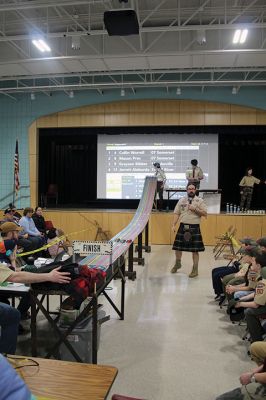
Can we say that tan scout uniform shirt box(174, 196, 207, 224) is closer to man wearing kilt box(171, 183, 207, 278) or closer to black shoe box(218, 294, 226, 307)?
man wearing kilt box(171, 183, 207, 278)

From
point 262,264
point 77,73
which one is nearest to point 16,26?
point 77,73

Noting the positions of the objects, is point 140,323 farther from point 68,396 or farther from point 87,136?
point 87,136

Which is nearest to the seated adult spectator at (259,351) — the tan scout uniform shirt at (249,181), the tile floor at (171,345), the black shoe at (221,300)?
the tile floor at (171,345)

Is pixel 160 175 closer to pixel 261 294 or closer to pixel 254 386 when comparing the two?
pixel 261 294

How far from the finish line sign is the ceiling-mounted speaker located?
150 inches

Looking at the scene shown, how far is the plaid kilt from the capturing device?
610cm

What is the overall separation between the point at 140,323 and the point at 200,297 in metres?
1.32

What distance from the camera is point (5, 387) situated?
2.77 feet

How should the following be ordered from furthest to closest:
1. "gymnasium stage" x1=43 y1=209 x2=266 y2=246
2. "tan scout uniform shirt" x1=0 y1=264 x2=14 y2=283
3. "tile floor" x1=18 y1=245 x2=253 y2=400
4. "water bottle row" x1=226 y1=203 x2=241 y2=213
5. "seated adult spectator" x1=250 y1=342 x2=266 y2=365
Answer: "water bottle row" x1=226 y1=203 x2=241 y2=213
"gymnasium stage" x1=43 y1=209 x2=266 y2=246
"tile floor" x1=18 y1=245 x2=253 y2=400
"tan scout uniform shirt" x1=0 y1=264 x2=14 y2=283
"seated adult spectator" x1=250 y1=342 x2=266 y2=365

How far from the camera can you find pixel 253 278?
366 centimetres

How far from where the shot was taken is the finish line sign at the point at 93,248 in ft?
11.1

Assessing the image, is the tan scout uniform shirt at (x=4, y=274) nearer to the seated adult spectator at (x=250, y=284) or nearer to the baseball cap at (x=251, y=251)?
the seated adult spectator at (x=250, y=284)

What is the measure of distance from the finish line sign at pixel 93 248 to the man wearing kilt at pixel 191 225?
284cm

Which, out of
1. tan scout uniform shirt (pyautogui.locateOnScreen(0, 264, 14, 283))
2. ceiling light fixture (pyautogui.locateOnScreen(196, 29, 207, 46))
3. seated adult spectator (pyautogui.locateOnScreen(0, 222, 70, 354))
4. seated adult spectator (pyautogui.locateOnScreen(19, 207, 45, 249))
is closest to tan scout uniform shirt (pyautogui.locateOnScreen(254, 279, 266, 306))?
seated adult spectator (pyautogui.locateOnScreen(0, 222, 70, 354))
